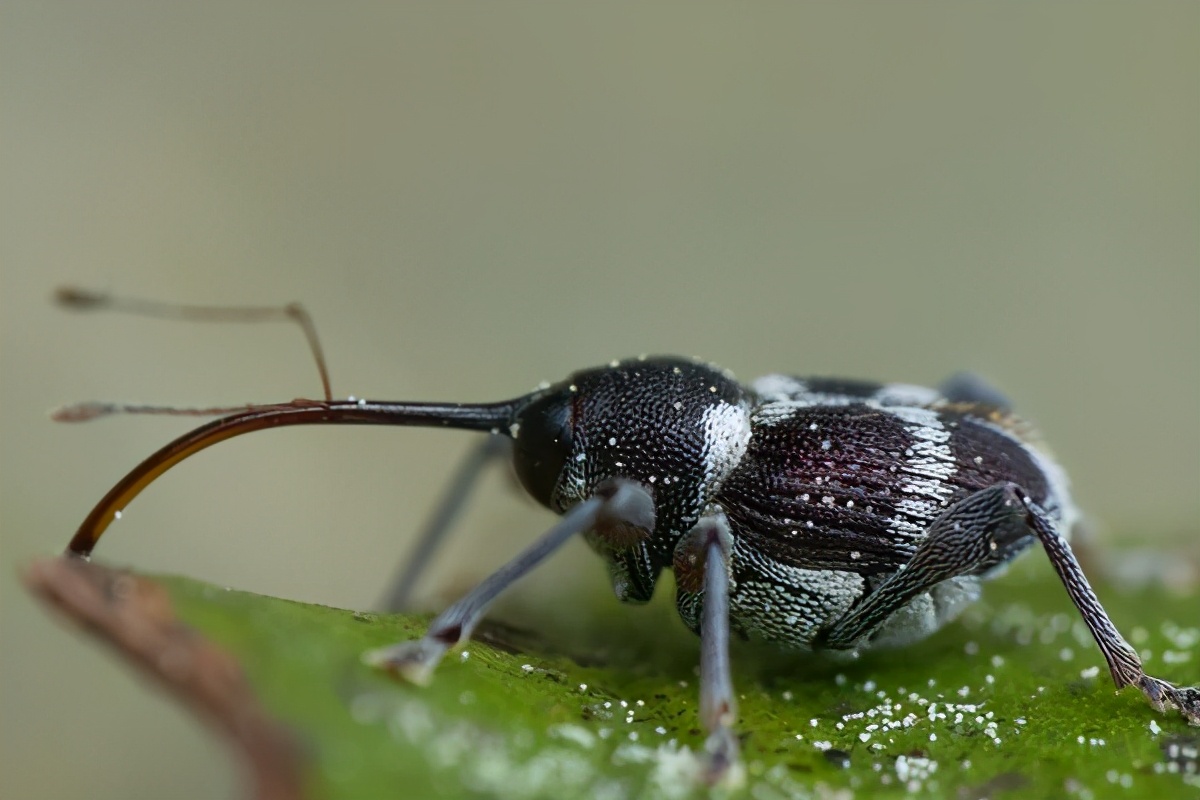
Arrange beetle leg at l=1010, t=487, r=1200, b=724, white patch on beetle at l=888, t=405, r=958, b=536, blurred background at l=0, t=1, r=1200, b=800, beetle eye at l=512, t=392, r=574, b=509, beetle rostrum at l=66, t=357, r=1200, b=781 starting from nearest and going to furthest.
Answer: beetle leg at l=1010, t=487, r=1200, b=724 → beetle rostrum at l=66, t=357, r=1200, b=781 → white patch on beetle at l=888, t=405, r=958, b=536 → beetle eye at l=512, t=392, r=574, b=509 → blurred background at l=0, t=1, r=1200, b=800

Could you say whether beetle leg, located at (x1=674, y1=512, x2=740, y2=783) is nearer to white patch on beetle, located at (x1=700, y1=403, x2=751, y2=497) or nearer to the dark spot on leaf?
white patch on beetle, located at (x1=700, y1=403, x2=751, y2=497)

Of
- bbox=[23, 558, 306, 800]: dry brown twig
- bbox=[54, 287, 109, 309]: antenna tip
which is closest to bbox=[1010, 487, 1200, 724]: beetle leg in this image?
bbox=[23, 558, 306, 800]: dry brown twig

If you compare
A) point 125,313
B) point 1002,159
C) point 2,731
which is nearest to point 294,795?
point 2,731

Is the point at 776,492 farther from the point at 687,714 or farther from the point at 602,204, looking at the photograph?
the point at 602,204

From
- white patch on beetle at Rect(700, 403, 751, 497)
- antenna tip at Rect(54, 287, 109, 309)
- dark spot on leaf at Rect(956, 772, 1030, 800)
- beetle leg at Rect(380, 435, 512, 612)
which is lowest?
beetle leg at Rect(380, 435, 512, 612)

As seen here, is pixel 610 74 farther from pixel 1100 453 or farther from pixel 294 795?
pixel 294 795

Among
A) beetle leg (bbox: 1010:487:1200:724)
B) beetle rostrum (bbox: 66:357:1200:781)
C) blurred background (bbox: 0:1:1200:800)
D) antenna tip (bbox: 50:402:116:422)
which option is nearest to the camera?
beetle leg (bbox: 1010:487:1200:724)
